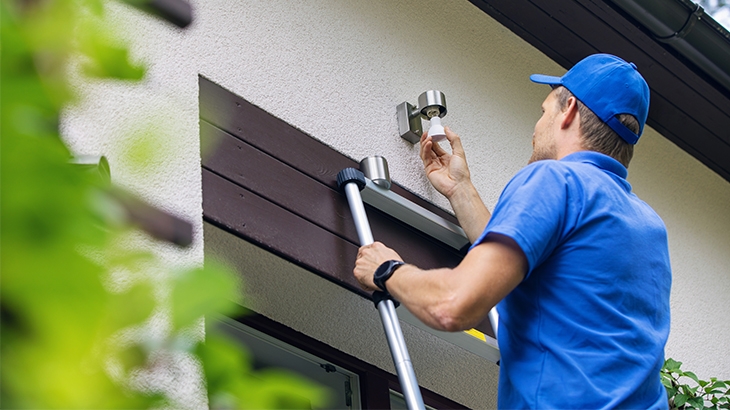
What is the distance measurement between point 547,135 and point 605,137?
0.59 ft

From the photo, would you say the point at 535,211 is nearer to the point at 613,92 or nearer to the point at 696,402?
the point at 613,92

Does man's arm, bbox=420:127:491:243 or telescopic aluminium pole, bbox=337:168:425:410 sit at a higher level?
man's arm, bbox=420:127:491:243

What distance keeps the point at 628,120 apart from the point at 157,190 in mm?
1218

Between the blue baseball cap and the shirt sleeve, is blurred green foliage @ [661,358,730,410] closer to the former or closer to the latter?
the blue baseball cap

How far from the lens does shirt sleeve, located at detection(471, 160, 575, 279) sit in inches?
67.7

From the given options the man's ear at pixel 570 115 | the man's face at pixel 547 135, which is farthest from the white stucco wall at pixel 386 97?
the man's ear at pixel 570 115

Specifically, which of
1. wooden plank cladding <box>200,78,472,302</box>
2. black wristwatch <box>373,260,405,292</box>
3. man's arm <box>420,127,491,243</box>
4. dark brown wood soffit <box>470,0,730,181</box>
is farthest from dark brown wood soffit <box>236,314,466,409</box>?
dark brown wood soffit <box>470,0,730,181</box>

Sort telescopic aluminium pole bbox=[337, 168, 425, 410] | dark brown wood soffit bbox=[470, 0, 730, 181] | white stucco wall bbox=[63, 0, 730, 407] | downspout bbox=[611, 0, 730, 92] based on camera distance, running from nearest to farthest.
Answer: white stucco wall bbox=[63, 0, 730, 407], telescopic aluminium pole bbox=[337, 168, 425, 410], downspout bbox=[611, 0, 730, 92], dark brown wood soffit bbox=[470, 0, 730, 181]

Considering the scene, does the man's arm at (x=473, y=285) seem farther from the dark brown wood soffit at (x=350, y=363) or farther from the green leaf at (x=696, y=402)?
the green leaf at (x=696, y=402)

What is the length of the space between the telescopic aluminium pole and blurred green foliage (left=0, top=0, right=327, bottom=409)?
5.12 feet

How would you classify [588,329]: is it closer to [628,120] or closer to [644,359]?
[644,359]

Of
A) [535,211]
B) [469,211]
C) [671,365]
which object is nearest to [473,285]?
[535,211]

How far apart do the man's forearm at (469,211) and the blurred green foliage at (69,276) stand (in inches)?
90.5

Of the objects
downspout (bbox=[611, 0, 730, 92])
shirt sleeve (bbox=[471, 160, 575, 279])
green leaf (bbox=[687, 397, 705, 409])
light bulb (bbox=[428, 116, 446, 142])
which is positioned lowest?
shirt sleeve (bbox=[471, 160, 575, 279])
